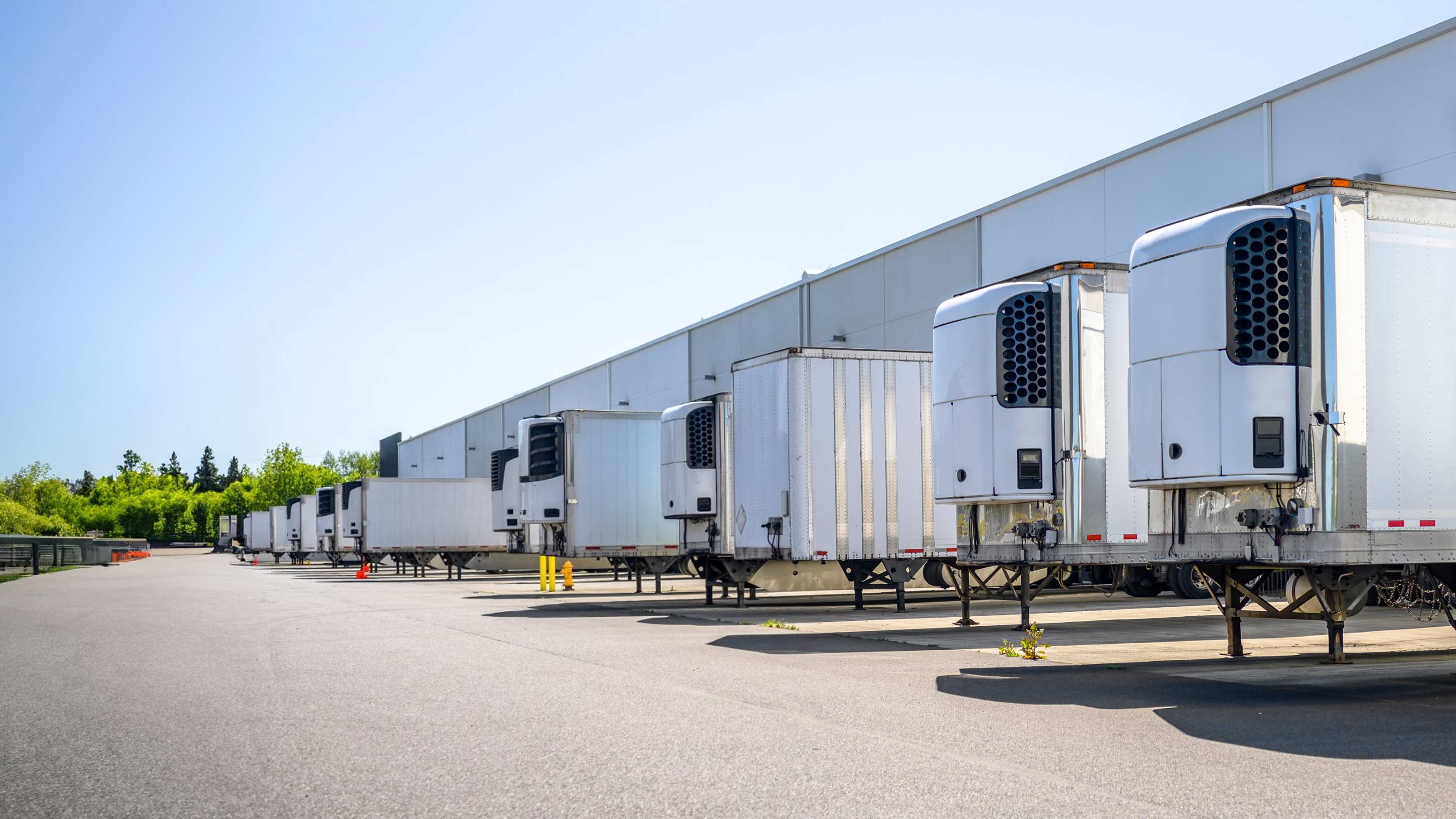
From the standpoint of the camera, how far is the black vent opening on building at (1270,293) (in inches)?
401

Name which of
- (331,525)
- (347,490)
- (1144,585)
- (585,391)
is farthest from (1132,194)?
(585,391)

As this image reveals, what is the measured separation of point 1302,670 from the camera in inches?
471

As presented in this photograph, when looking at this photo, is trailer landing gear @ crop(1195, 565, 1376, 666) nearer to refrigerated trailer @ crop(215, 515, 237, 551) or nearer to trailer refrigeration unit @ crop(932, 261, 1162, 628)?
trailer refrigeration unit @ crop(932, 261, 1162, 628)

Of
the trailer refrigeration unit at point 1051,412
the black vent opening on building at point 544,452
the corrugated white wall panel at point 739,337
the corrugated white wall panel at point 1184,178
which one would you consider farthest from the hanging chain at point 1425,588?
the corrugated white wall panel at point 739,337

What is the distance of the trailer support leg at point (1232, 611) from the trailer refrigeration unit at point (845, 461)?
625cm

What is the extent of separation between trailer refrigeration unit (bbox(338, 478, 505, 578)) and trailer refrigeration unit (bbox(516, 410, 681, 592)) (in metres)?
16.8

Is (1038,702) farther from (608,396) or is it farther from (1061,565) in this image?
(608,396)

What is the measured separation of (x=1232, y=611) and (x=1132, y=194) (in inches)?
569

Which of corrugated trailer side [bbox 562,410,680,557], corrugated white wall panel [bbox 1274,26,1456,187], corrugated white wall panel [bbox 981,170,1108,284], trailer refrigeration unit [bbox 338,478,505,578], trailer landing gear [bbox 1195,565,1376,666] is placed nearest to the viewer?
trailer landing gear [bbox 1195,565,1376,666]

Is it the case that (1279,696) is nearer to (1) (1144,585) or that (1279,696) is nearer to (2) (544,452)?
(1) (1144,585)

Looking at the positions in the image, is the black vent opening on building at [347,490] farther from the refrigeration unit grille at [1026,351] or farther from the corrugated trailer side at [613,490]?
the refrigeration unit grille at [1026,351]

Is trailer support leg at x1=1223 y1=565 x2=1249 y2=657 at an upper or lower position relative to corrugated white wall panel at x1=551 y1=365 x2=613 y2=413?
lower

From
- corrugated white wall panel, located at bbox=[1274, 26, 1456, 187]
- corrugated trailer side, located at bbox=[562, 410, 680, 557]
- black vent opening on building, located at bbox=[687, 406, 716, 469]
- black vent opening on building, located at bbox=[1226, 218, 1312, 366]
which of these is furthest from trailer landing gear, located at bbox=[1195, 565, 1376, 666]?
corrugated trailer side, located at bbox=[562, 410, 680, 557]

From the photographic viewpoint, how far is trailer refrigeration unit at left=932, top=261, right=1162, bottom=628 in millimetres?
13883
